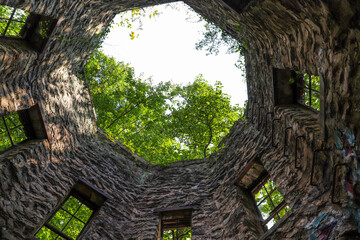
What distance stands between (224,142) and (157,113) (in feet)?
20.0

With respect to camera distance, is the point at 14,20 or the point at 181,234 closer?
the point at 14,20

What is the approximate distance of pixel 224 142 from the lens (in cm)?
782

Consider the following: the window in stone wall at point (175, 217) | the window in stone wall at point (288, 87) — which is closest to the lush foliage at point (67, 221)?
the window in stone wall at point (175, 217)

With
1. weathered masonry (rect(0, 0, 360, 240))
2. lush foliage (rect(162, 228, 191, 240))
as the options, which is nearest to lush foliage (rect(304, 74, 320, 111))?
weathered masonry (rect(0, 0, 360, 240))

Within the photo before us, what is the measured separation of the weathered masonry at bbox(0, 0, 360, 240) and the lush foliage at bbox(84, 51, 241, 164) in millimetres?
2504

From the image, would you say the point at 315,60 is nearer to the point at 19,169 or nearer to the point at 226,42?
the point at 226,42

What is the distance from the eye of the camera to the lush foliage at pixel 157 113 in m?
10.6

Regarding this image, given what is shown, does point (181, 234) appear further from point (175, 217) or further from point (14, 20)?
point (14, 20)

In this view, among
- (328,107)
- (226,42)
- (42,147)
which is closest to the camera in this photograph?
(328,107)

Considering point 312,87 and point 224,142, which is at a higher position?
point 312,87

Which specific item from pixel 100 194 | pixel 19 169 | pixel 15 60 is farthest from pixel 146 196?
pixel 15 60

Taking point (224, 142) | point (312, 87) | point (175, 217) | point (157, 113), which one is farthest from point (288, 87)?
point (157, 113)

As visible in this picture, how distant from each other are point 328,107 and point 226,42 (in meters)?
4.69

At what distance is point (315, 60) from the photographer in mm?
3713
